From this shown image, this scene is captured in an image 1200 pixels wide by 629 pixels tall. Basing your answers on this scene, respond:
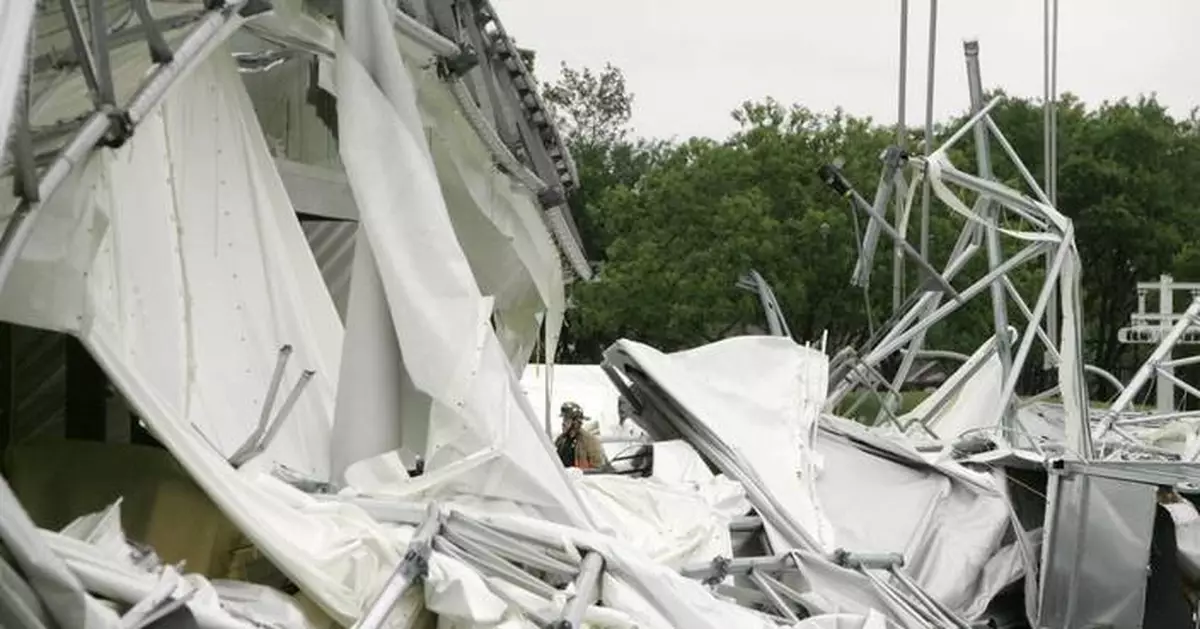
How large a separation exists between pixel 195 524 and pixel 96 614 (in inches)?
60.9

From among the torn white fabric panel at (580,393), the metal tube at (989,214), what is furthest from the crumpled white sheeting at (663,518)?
the torn white fabric panel at (580,393)

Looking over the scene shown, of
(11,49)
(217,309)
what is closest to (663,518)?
(217,309)

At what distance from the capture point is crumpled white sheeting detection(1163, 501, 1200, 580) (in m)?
8.16

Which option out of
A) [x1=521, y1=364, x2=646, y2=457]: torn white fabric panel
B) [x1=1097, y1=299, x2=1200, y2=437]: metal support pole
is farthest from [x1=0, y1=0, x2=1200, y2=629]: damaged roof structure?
[x1=521, y1=364, x2=646, y2=457]: torn white fabric panel

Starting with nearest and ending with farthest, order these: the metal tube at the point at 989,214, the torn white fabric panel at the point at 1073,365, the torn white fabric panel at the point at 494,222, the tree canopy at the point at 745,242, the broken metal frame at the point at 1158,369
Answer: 1. the torn white fabric panel at the point at 494,222
2. the torn white fabric panel at the point at 1073,365
3. the metal tube at the point at 989,214
4. the broken metal frame at the point at 1158,369
5. the tree canopy at the point at 745,242

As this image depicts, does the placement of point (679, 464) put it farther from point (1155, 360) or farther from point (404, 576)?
point (1155, 360)

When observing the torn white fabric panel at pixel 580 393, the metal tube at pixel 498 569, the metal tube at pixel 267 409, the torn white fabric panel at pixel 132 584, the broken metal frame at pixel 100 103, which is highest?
the broken metal frame at pixel 100 103

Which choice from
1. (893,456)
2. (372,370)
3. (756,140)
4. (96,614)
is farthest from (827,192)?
(96,614)

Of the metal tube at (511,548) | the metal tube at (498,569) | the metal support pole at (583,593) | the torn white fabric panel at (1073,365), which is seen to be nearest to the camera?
the metal support pole at (583,593)

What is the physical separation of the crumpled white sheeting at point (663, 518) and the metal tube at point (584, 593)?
91 centimetres

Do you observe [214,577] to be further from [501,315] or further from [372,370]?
[501,315]

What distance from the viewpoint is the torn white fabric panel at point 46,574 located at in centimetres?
322

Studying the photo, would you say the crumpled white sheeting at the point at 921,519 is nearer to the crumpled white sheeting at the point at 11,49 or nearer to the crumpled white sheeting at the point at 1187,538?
the crumpled white sheeting at the point at 1187,538

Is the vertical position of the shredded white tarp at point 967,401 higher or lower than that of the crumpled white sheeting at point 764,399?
lower
